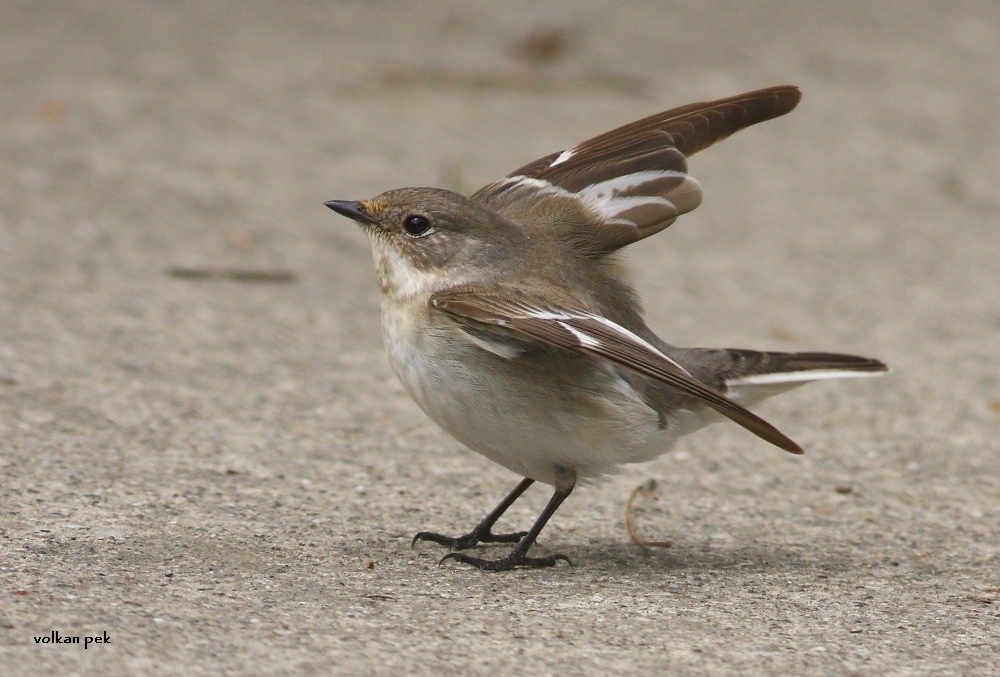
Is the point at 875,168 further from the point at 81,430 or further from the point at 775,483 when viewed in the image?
the point at 81,430

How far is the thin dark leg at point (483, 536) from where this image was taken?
488 centimetres

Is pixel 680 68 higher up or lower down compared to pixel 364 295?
higher up

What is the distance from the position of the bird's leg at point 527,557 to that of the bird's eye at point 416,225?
1038 millimetres

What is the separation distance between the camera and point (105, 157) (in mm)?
8992

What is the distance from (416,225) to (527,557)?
1308 millimetres

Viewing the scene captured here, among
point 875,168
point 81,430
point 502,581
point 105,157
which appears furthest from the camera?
point 875,168

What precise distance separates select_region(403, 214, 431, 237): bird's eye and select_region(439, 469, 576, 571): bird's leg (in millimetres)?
1038

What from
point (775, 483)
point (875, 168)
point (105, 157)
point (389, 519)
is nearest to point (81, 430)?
point (389, 519)

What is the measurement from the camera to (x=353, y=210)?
498 cm

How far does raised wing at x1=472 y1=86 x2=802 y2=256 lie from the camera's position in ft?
17.0

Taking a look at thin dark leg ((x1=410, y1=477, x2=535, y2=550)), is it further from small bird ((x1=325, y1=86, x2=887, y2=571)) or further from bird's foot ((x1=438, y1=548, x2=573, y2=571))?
bird's foot ((x1=438, y1=548, x2=573, y2=571))

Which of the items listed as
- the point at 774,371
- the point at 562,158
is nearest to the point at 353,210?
the point at 562,158

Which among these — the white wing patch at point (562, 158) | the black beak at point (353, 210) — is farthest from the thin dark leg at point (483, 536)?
the white wing patch at point (562, 158)

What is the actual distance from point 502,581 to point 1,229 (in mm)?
4628
